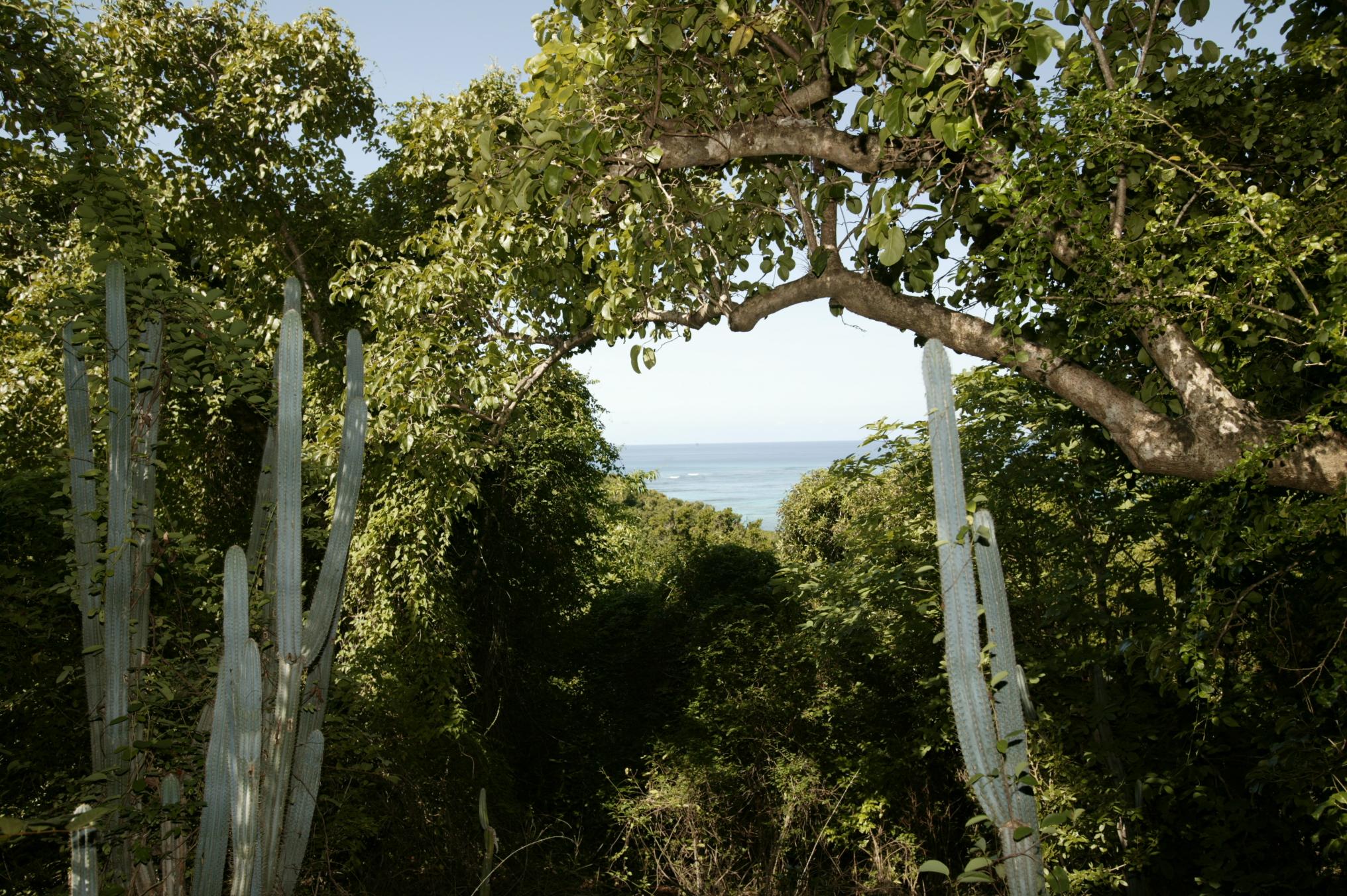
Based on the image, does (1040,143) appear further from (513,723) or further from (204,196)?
(513,723)

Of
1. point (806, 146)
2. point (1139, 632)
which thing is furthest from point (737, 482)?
point (806, 146)

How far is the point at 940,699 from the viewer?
586 centimetres

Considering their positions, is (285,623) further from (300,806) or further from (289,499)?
(300,806)

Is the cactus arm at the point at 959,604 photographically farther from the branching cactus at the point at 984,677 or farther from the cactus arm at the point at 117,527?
the cactus arm at the point at 117,527

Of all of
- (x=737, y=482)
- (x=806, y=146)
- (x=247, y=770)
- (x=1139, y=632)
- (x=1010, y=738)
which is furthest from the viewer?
(x=737, y=482)

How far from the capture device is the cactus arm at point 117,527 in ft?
8.91

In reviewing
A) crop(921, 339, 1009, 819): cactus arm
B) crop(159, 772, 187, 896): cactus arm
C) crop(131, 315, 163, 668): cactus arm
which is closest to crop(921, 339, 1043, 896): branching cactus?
crop(921, 339, 1009, 819): cactus arm

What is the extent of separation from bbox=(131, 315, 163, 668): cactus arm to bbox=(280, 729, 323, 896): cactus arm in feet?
2.23

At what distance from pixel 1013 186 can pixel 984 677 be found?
1531 mm

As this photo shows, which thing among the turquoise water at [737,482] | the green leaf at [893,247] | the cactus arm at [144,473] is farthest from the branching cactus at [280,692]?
the turquoise water at [737,482]

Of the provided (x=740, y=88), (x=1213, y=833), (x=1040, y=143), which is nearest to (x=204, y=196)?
(x=740, y=88)

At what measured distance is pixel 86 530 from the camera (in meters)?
2.84

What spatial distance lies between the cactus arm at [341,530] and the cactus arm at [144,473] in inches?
23.9

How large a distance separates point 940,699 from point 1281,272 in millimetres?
4130
